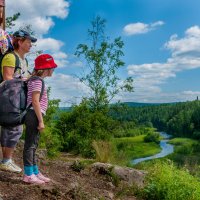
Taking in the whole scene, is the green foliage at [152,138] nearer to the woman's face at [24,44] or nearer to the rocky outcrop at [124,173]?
the rocky outcrop at [124,173]

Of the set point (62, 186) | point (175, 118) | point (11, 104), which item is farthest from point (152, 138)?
point (11, 104)

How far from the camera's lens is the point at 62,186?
579 cm

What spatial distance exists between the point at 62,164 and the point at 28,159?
2.70 metres

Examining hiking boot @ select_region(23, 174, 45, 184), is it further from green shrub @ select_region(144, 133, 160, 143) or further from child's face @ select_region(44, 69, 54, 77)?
green shrub @ select_region(144, 133, 160, 143)

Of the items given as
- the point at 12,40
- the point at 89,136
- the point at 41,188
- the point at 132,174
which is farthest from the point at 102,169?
the point at 89,136

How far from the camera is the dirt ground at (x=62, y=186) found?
16.8 ft

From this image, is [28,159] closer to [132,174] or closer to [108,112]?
[132,174]

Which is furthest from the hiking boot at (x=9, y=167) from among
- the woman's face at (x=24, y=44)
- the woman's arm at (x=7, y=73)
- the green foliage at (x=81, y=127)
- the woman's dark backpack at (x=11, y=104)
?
the green foliage at (x=81, y=127)

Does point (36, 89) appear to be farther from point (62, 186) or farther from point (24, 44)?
point (62, 186)

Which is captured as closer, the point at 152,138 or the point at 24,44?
the point at 24,44

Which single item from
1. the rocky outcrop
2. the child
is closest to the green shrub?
the rocky outcrop

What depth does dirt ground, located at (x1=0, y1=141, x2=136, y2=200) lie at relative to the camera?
202 inches

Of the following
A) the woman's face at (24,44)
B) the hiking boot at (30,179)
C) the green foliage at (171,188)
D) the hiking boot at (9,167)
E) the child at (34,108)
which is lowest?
the green foliage at (171,188)

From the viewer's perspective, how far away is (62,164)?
791 cm
